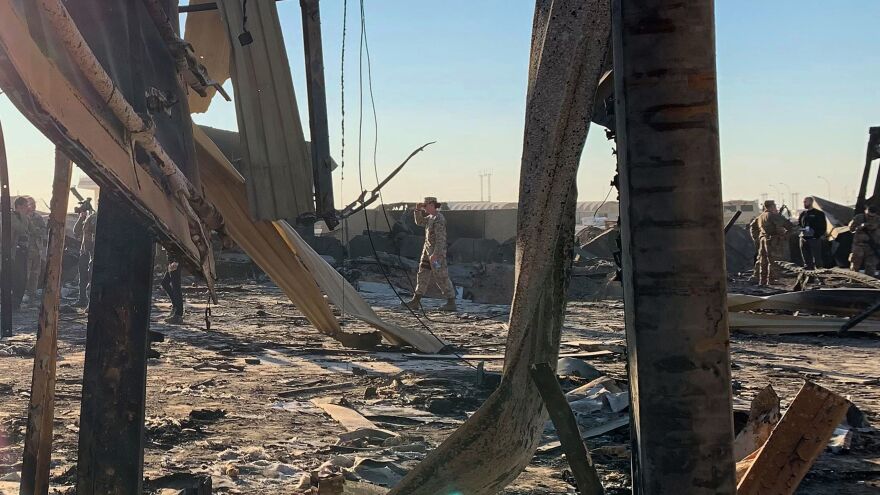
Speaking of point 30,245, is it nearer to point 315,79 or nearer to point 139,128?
point 315,79

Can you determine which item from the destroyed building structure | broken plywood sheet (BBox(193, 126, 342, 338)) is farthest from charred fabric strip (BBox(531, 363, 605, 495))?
broken plywood sheet (BBox(193, 126, 342, 338))

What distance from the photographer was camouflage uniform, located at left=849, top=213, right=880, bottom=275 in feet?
56.4

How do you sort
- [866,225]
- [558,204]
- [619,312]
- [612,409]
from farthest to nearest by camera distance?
1. [866,225]
2. [619,312]
3. [612,409]
4. [558,204]

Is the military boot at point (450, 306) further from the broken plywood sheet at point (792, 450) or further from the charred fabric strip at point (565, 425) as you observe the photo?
the charred fabric strip at point (565, 425)

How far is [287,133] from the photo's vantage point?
4.07 metres

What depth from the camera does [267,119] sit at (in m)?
4.07

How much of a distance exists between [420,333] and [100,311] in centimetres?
650

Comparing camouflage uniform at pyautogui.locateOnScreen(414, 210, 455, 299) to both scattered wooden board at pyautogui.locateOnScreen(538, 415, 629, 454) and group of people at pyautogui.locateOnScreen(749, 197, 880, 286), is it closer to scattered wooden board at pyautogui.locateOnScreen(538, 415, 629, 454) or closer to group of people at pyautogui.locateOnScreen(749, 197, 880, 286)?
group of people at pyautogui.locateOnScreen(749, 197, 880, 286)

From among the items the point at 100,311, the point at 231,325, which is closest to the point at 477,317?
the point at 231,325

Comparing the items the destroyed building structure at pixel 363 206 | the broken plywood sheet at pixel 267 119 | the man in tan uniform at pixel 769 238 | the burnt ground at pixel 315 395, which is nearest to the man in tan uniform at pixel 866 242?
the man in tan uniform at pixel 769 238

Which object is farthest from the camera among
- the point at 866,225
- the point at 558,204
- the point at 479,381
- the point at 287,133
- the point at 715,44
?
the point at 866,225

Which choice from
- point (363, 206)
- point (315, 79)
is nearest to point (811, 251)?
point (363, 206)

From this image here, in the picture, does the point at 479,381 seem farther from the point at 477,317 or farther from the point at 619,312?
the point at 619,312

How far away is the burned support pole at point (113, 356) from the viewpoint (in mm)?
2607
